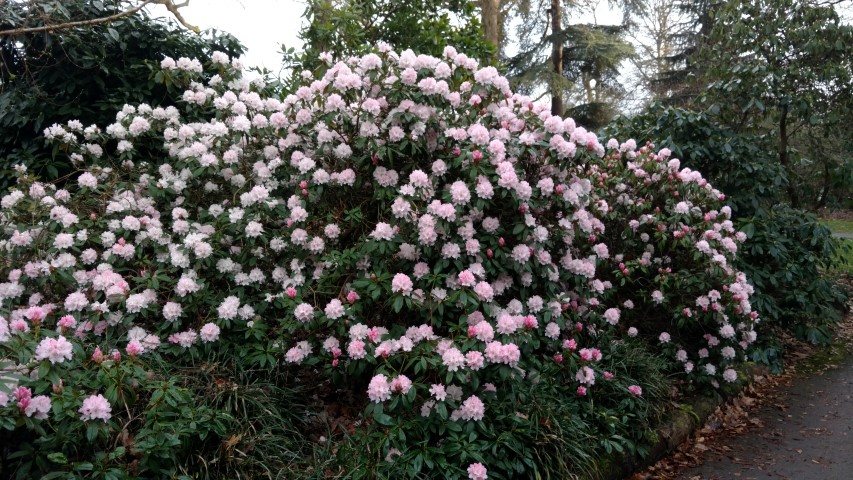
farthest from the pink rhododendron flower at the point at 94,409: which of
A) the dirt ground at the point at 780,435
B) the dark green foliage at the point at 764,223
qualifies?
the dark green foliage at the point at 764,223

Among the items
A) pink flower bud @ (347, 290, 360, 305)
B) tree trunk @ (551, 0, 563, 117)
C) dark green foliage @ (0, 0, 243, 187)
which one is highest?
tree trunk @ (551, 0, 563, 117)

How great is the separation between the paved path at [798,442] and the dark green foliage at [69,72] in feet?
15.7

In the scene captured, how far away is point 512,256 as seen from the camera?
10.4 feet

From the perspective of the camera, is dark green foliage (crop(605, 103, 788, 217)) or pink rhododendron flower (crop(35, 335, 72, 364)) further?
dark green foliage (crop(605, 103, 788, 217))

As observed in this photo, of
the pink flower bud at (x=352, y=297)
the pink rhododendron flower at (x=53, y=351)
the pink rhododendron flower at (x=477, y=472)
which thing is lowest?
the pink rhododendron flower at (x=477, y=472)

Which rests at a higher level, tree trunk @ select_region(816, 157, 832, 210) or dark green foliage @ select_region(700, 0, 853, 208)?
dark green foliage @ select_region(700, 0, 853, 208)

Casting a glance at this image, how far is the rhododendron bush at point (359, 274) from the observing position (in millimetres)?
2664

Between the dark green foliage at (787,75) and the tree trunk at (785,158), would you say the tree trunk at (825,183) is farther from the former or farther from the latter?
the tree trunk at (785,158)

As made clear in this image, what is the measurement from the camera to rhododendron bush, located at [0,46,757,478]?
105 inches

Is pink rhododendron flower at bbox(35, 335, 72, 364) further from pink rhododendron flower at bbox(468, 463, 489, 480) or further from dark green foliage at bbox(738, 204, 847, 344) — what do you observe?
dark green foliage at bbox(738, 204, 847, 344)

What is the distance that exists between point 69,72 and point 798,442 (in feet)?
20.3

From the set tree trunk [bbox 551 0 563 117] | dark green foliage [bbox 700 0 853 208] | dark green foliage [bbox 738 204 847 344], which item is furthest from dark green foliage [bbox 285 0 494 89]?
tree trunk [bbox 551 0 563 117]

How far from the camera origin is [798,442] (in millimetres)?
3877

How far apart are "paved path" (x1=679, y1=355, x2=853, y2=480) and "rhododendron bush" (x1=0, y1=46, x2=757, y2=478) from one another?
470 millimetres
